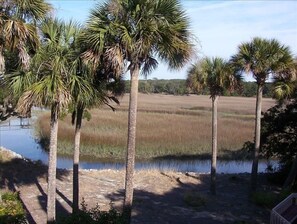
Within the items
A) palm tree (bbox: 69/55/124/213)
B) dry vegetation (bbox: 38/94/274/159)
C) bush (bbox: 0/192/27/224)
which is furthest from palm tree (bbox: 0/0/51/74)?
dry vegetation (bbox: 38/94/274/159)

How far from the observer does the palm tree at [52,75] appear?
396 inches

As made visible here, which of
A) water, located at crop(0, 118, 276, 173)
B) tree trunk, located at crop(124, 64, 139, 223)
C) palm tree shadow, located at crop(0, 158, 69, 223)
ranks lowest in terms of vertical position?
water, located at crop(0, 118, 276, 173)

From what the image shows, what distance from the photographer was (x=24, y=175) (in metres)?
18.7

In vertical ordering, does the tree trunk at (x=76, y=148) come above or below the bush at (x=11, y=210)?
above

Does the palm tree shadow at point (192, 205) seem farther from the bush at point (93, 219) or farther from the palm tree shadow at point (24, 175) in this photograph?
the bush at point (93, 219)

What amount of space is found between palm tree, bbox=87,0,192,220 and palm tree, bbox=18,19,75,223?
128 centimetres

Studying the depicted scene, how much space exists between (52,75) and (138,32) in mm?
2419

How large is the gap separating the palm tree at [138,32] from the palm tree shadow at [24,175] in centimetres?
694

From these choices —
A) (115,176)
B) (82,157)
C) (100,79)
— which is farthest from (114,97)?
(82,157)

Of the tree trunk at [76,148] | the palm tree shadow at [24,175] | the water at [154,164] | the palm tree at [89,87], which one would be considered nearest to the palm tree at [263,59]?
the palm tree at [89,87]

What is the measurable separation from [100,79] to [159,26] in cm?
287

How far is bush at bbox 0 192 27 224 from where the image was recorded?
10.3 m

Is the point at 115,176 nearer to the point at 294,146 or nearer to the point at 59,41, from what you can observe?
the point at 294,146

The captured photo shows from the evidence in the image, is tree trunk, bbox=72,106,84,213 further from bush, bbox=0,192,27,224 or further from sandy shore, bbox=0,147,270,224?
bush, bbox=0,192,27,224
